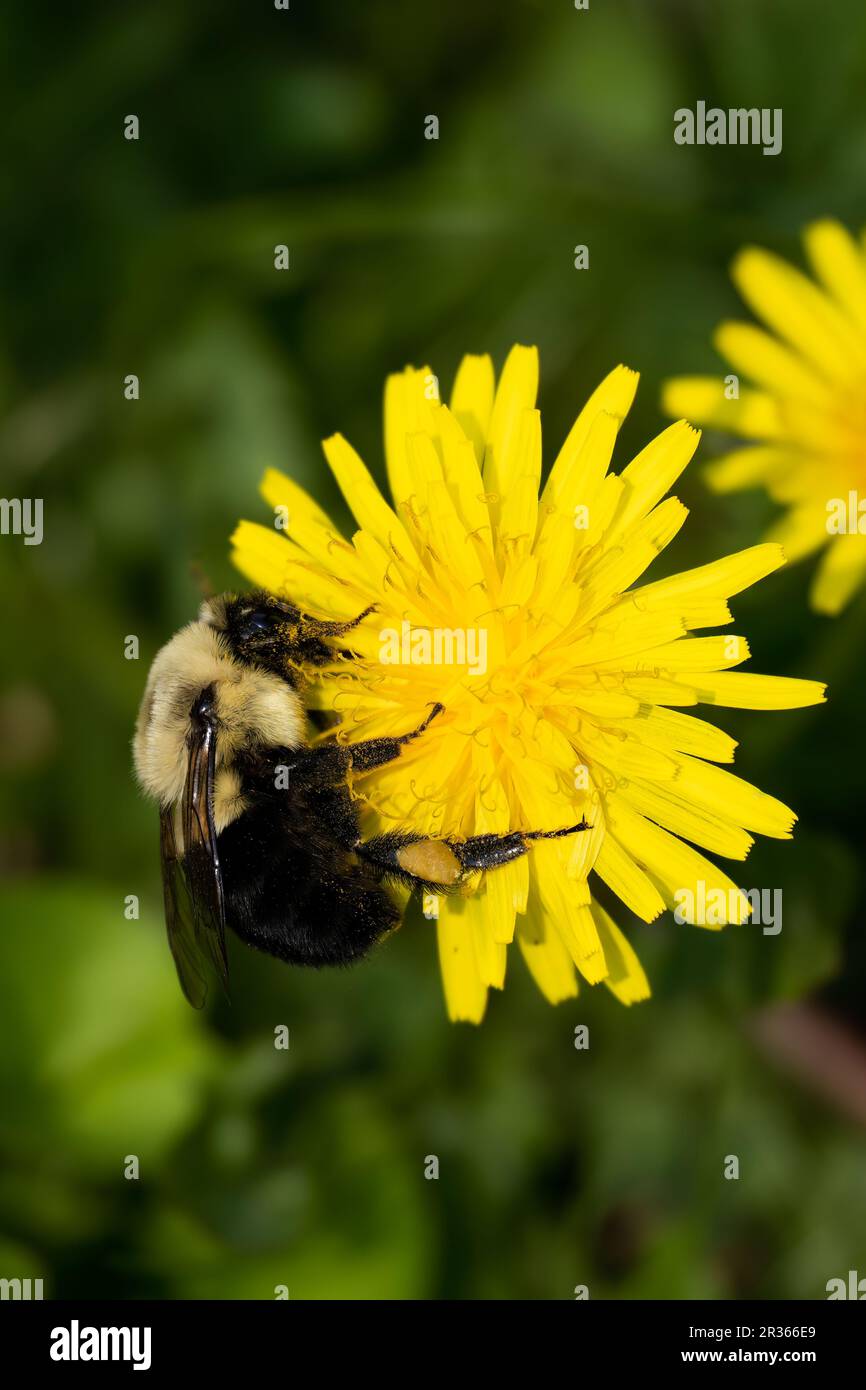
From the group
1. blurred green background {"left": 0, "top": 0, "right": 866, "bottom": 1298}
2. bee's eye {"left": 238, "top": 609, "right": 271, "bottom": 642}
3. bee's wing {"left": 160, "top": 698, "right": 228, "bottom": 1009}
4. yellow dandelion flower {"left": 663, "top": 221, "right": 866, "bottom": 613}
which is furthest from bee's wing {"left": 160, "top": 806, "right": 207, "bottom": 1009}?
yellow dandelion flower {"left": 663, "top": 221, "right": 866, "bottom": 613}

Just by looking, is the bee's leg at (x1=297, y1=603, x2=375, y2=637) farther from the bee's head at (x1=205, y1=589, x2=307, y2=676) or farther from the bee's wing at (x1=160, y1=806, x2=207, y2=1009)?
the bee's wing at (x1=160, y1=806, x2=207, y2=1009)

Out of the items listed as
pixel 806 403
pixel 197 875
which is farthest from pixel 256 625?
pixel 806 403

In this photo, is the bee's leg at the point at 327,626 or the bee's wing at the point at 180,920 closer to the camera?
the bee's wing at the point at 180,920

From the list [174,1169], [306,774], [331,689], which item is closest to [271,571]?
[331,689]

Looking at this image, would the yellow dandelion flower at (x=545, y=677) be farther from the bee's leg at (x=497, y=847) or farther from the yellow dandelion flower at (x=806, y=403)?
the yellow dandelion flower at (x=806, y=403)

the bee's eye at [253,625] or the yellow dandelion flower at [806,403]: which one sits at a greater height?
the yellow dandelion flower at [806,403]

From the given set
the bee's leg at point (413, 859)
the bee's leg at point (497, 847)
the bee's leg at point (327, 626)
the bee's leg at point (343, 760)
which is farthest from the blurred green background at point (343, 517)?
the bee's leg at point (327, 626)

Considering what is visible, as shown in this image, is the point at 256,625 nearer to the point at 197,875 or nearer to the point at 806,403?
the point at 197,875
